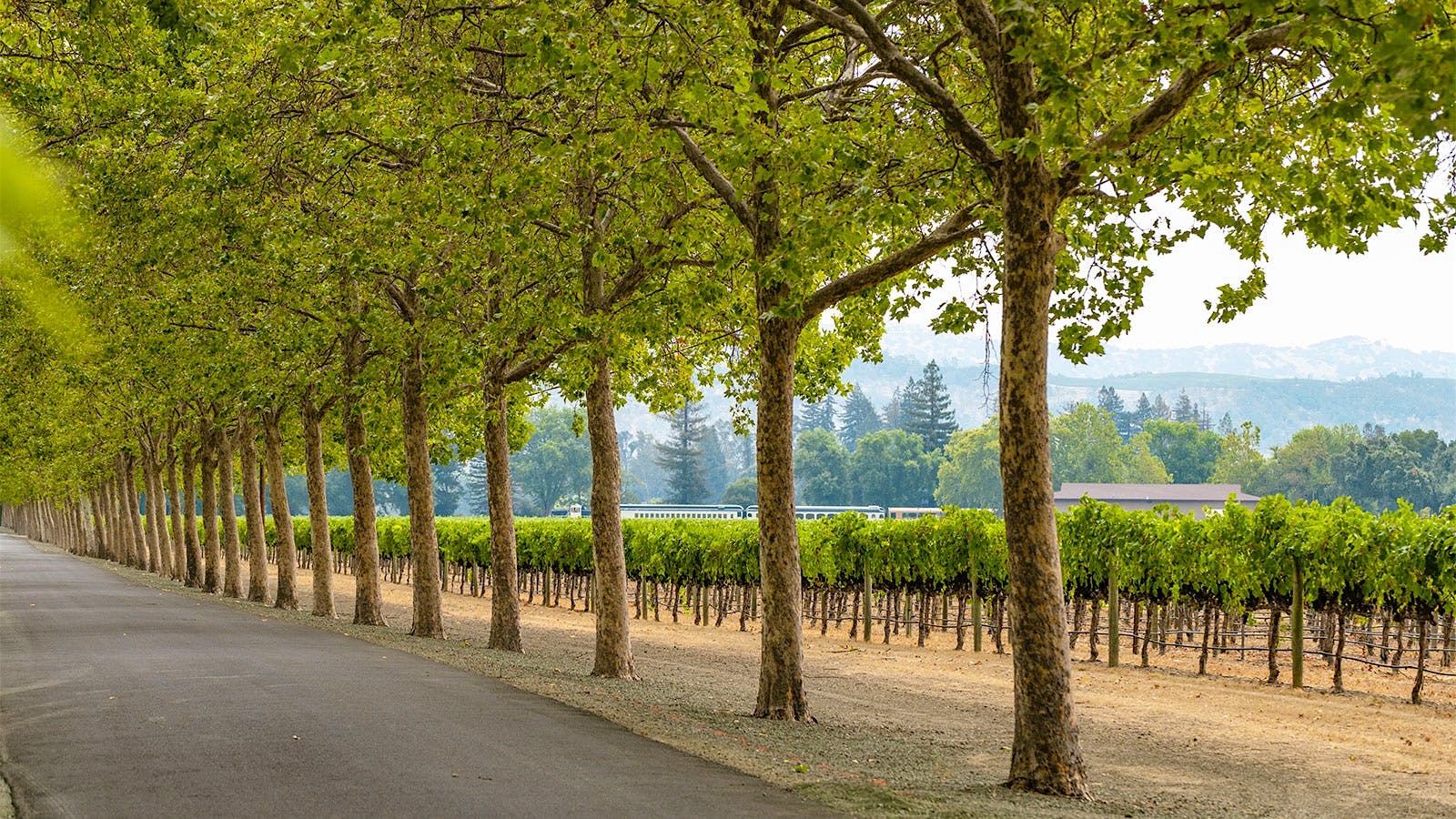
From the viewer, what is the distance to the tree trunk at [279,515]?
99.0ft

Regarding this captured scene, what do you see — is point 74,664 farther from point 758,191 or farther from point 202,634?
point 758,191

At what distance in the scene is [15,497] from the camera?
104000 mm

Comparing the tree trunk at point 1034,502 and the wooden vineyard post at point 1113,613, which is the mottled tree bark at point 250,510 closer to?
the wooden vineyard post at point 1113,613

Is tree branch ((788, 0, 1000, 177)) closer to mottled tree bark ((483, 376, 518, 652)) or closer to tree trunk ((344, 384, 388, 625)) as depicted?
mottled tree bark ((483, 376, 518, 652))

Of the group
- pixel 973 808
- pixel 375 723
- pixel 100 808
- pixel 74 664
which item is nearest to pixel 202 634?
pixel 74 664

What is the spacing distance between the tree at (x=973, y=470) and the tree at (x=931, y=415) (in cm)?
1463

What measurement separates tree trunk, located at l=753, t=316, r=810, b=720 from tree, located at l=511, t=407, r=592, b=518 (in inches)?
6535

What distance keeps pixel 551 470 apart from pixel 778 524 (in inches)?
6719

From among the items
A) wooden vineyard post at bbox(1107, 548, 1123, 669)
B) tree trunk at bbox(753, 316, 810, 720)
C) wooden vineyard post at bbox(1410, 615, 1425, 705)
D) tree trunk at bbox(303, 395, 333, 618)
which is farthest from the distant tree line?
tree trunk at bbox(753, 316, 810, 720)

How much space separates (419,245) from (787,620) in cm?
684

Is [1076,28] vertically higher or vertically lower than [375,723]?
higher

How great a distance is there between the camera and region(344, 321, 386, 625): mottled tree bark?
2558 centimetres

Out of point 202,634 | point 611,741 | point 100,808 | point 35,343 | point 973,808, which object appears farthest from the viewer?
point 35,343

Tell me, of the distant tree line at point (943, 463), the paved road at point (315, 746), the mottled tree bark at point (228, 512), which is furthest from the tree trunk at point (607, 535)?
the distant tree line at point (943, 463)
